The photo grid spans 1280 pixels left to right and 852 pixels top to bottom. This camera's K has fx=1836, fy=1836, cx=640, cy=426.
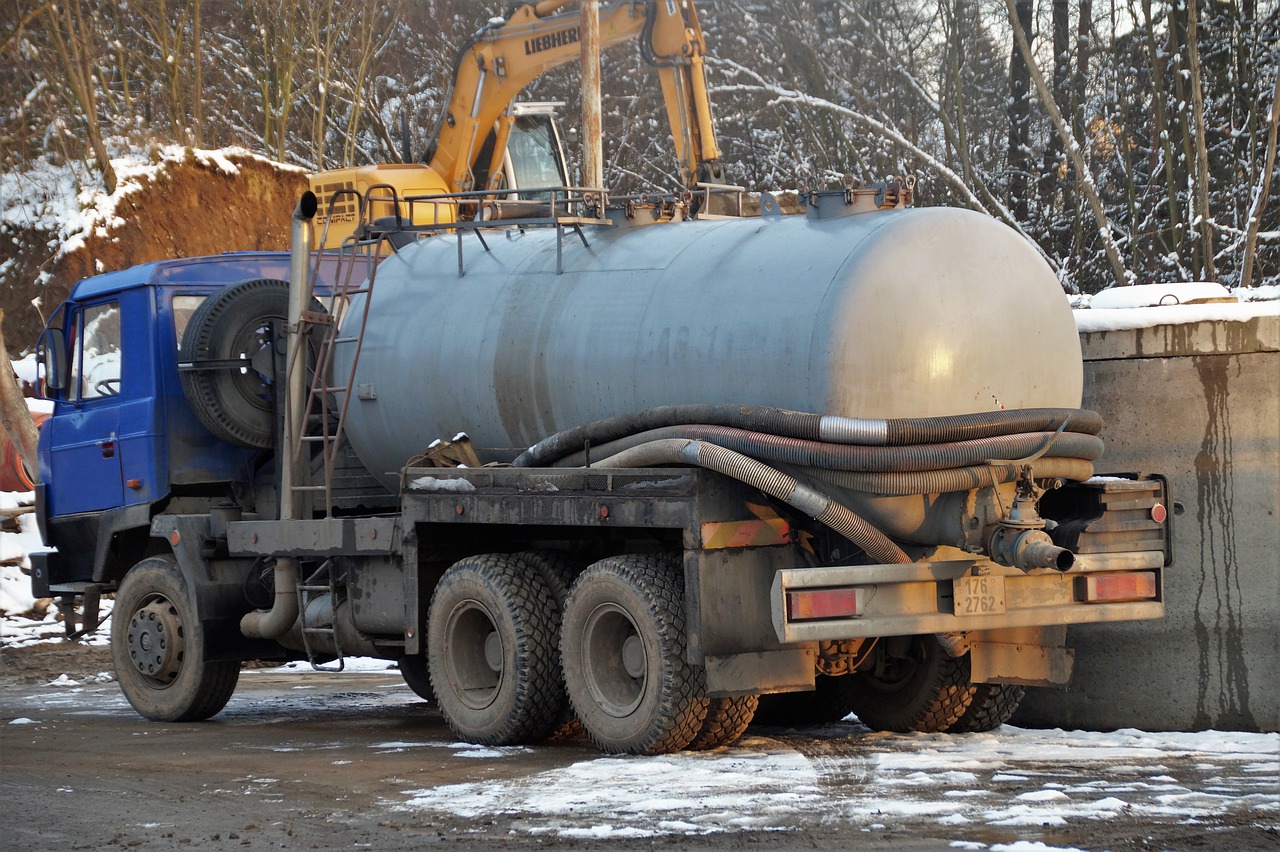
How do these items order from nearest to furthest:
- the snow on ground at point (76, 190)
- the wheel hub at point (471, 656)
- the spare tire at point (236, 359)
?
the wheel hub at point (471, 656) → the spare tire at point (236, 359) → the snow on ground at point (76, 190)

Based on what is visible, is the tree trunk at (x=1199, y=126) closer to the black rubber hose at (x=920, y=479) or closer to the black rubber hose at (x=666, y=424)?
the black rubber hose at (x=666, y=424)

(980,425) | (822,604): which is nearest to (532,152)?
(980,425)

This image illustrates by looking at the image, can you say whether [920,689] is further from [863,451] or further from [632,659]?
[863,451]

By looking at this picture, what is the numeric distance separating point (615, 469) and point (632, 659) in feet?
3.10

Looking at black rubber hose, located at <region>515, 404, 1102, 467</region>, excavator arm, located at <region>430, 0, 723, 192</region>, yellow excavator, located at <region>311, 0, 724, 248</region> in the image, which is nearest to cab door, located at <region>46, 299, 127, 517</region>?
black rubber hose, located at <region>515, 404, 1102, 467</region>

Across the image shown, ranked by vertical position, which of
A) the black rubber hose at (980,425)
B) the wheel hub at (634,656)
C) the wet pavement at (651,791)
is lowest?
the wet pavement at (651,791)

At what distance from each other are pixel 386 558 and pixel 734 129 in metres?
22.5

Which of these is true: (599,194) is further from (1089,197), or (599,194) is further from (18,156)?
(18,156)

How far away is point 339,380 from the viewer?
11.0m

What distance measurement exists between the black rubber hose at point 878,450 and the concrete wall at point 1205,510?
4.03 feet

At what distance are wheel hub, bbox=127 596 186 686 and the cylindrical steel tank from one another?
2106 millimetres

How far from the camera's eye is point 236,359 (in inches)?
450

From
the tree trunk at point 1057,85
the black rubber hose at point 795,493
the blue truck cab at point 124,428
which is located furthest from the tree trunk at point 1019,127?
the black rubber hose at point 795,493

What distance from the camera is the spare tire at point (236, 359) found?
1139 centimetres
